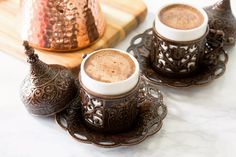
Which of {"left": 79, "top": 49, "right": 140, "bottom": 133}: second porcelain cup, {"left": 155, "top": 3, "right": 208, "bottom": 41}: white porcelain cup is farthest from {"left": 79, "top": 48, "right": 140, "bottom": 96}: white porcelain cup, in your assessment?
{"left": 155, "top": 3, "right": 208, "bottom": 41}: white porcelain cup

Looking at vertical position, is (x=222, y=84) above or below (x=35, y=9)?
below

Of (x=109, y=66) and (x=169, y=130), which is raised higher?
(x=109, y=66)

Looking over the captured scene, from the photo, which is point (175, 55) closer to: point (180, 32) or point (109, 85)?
point (180, 32)

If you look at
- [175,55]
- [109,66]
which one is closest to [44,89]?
[109,66]

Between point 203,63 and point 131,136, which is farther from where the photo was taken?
point 203,63

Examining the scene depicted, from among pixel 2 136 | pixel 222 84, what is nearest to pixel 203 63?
pixel 222 84

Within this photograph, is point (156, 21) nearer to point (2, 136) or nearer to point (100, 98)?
point (100, 98)

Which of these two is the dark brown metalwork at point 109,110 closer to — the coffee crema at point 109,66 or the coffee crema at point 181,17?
the coffee crema at point 109,66

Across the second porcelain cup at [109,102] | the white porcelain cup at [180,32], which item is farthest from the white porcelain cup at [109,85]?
the white porcelain cup at [180,32]
